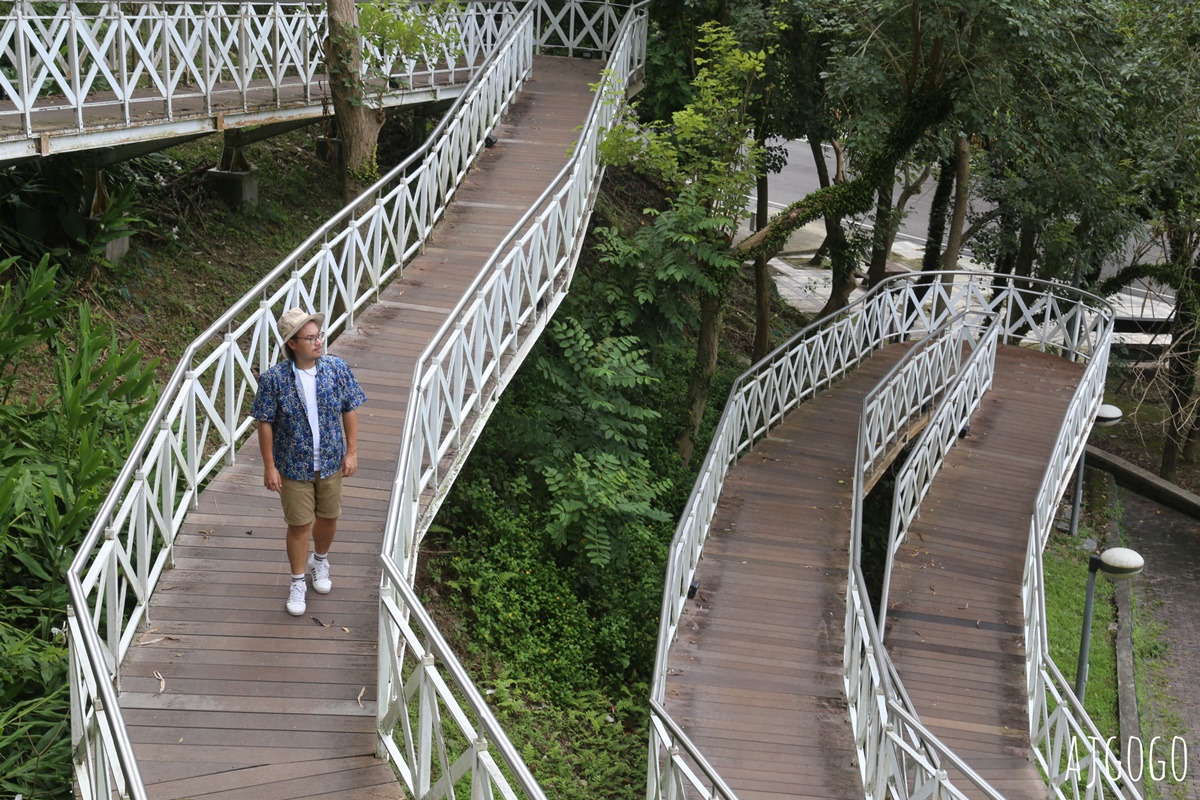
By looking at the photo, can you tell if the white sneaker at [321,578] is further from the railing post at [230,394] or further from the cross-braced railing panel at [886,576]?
the cross-braced railing panel at [886,576]

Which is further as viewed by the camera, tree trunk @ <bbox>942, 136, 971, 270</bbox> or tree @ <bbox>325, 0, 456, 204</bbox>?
tree trunk @ <bbox>942, 136, 971, 270</bbox>

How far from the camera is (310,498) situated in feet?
20.4

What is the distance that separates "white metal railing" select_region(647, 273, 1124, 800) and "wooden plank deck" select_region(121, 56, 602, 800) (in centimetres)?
219

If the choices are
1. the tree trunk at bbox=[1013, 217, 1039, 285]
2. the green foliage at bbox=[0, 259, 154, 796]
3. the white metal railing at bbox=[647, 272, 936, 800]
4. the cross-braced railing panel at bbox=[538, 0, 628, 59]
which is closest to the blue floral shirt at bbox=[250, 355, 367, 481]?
the green foliage at bbox=[0, 259, 154, 796]

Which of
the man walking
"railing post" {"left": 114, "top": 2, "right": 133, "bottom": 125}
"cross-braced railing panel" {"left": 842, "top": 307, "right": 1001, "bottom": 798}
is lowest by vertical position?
"cross-braced railing panel" {"left": 842, "top": 307, "right": 1001, "bottom": 798}

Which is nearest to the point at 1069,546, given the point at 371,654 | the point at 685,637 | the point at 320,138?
the point at 685,637

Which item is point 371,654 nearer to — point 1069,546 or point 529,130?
point 529,130

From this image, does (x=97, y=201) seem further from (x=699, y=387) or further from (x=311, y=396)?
(x=699, y=387)

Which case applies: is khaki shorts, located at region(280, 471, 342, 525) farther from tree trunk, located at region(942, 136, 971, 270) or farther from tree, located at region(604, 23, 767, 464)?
tree trunk, located at region(942, 136, 971, 270)

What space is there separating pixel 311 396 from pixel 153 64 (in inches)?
218

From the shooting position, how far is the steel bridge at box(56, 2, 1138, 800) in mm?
5379

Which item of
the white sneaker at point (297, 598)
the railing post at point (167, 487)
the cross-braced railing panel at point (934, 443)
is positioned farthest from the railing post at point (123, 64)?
the cross-braced railing panel at point (934, 443)

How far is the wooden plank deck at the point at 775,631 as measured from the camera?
864cm

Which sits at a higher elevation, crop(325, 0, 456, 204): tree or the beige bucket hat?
crop(325, 0, 456, 204): tree
